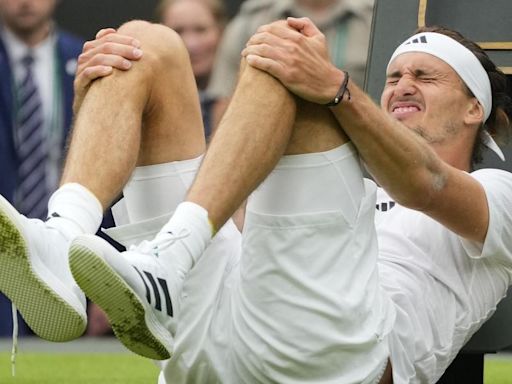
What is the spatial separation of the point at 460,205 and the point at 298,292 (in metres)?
0.39

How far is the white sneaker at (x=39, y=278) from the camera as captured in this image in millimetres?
1892

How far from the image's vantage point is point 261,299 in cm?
221

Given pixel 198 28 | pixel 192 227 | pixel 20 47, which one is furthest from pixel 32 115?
pixel 192 227

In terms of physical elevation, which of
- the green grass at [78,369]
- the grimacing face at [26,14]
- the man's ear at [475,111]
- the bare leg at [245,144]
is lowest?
the green grass at [78,369]

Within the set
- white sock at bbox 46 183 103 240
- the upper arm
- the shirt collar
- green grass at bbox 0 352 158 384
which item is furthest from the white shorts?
the shirt collar

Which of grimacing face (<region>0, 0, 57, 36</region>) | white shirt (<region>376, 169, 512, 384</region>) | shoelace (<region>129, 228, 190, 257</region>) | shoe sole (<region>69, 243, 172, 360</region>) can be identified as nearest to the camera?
shoe sole (<region>69, 243, 172, 360</region>)

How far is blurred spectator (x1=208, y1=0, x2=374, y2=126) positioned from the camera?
19.4 feet

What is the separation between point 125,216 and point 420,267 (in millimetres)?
603

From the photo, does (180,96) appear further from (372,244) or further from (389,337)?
(389,337)

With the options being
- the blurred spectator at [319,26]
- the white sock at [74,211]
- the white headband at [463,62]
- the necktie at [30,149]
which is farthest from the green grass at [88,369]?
the white sock at [74,211]

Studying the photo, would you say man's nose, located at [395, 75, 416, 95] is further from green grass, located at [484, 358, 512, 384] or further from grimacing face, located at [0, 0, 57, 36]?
grimacing face, located at [0, 0, 57, 36]

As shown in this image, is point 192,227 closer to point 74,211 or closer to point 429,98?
point 74,211

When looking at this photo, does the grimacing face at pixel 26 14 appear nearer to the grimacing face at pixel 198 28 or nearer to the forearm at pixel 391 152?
the grimacing face at pixel 198 28

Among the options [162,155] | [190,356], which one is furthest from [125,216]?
[190,356]
